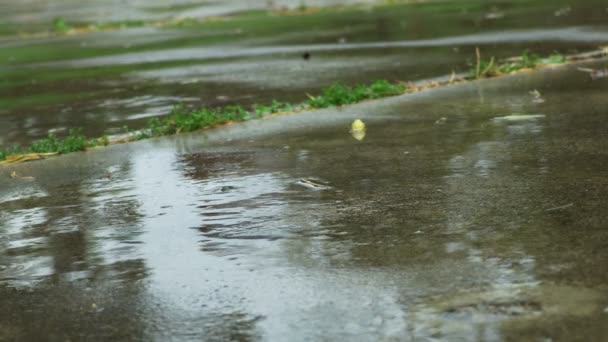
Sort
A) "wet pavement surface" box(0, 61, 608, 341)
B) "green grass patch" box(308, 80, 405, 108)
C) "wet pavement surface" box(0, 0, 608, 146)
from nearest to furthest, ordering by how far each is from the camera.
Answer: "wet pavement surface" box(0, 61, 608, 341) → "green grass patch" box(308, 80, 405, 108) → "wet pavement surface" box(0, 0, 608, 146)

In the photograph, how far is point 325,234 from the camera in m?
4.75

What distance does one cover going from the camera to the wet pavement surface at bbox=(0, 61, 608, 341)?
147 inches

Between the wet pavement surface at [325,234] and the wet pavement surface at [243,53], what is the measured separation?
2.19 m

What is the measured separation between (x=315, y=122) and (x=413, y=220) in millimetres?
2931

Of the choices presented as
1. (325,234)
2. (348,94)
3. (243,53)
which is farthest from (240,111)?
(243,53)

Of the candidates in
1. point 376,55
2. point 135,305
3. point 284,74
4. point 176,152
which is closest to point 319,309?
point 135,305

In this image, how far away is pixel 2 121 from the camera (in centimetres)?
938

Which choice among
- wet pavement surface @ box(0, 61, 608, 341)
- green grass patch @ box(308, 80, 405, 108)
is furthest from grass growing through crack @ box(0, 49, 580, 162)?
wet pavement surface @ box(0, 61, 608, 341)

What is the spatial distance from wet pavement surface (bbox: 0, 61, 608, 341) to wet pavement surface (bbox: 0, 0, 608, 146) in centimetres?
219

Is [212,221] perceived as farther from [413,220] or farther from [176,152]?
[176,152]

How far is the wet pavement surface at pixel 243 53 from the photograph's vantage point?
9.64 m

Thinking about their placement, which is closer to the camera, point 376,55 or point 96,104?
point 96,104

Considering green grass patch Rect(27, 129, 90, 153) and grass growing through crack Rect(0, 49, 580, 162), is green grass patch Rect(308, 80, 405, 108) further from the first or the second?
green grass patch Rect(27, 129, 90, 153)

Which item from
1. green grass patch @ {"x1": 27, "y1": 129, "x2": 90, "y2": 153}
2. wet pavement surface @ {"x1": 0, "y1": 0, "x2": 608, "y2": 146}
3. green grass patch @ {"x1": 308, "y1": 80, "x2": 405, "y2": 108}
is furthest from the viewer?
wet pavement surface @ {"x1": 0, "y1": 0, "x2": 608, "y2": 146}
